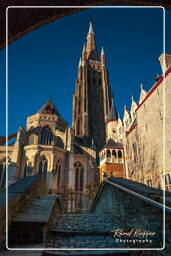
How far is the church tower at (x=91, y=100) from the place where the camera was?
1779 inches

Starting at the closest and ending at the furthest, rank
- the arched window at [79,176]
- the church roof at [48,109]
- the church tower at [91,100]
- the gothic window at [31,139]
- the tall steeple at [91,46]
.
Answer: the arched window at [79,176]
the gothic window at [31,139]
the church roof at [48,109]
the church tower at [91,100]
the tall steeple at [91,46]

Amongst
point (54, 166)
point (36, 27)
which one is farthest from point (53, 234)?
point (54, 166)

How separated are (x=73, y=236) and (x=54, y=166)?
73.8 ft

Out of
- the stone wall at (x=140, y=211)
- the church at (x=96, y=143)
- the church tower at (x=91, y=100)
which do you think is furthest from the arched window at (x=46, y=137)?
the stone wall at (x=140, y=211)

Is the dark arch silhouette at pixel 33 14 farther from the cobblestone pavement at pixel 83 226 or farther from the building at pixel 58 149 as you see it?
the building at pixel 58 149

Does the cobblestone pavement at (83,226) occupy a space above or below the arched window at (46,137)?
below

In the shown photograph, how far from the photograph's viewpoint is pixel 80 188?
1101 inches

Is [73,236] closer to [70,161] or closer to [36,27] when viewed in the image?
[36,27]

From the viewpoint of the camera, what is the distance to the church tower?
148 feet

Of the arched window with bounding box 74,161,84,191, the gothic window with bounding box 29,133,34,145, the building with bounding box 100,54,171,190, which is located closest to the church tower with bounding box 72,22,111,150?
the arched window with bounding box 74,161,84,191

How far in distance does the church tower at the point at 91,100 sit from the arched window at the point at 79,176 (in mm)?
11942

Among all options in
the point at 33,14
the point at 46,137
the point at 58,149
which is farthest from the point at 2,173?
the point at 33,14

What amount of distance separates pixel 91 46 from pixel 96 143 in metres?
42.8

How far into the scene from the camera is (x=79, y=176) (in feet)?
95.1
